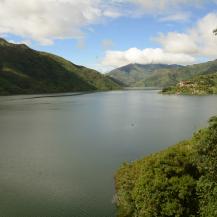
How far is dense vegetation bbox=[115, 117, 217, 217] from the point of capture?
4081cm

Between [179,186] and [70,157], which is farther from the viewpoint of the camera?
[70,157]

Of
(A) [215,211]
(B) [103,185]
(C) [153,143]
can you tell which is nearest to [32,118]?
(C) [153,143]

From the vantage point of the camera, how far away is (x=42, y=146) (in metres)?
107

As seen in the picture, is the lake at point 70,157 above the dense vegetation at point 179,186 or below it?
below

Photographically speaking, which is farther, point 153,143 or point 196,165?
point 153,143

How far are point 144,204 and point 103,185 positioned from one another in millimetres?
23777

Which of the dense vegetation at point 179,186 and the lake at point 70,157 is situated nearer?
the dense vegetation at point 179,186

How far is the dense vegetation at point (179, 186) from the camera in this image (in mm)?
40812

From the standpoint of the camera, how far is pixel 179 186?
139ft

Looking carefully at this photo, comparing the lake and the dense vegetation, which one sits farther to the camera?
the lake

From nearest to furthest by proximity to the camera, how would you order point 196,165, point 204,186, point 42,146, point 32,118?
1. point 204,186
2. point 196,165
3. point 42,146
4. point 32,118

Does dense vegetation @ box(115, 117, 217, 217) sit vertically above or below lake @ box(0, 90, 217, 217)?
above

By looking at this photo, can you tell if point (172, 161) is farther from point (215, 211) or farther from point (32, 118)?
point (32, 118)

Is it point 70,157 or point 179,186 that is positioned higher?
point 179,186
